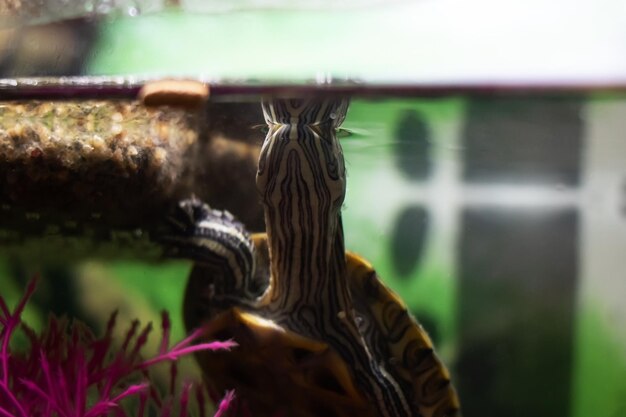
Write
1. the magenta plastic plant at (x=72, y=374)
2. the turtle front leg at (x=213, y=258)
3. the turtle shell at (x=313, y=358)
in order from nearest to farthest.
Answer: the magenta plastic plant at (x=72, y=374) → the turtle shell at (x=313, y=358) → the turtle front leg at (x=213, y=258)

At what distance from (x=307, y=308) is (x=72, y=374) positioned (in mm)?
516

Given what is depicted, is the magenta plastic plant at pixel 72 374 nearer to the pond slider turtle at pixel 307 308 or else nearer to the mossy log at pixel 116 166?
the pond slider turtle at pixel 307 308

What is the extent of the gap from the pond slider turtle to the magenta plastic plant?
0.31 ft

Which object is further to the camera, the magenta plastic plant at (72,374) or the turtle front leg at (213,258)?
the turtle front leg at (213,258)

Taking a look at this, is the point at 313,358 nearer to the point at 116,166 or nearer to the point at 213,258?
the point at 213,258

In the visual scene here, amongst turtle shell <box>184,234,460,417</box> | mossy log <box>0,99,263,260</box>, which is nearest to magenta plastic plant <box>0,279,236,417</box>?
turtle shell <box>184,234,460,417</box>

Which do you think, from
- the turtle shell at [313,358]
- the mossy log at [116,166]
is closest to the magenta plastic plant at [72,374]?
the turtle shell at [313,358]

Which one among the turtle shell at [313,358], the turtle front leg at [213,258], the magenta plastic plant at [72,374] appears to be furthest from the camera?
the turtle front leg at [213,258]

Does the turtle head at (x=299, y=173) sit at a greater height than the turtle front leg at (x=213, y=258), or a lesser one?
greater

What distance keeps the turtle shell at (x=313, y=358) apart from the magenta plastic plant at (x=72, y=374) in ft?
0.19

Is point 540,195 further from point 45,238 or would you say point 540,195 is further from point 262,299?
point 45,238

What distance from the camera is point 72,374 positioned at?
117 cm

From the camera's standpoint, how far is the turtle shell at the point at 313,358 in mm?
1117

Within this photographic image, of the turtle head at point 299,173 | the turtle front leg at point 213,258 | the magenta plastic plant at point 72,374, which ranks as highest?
the turtle head at point 299,173
